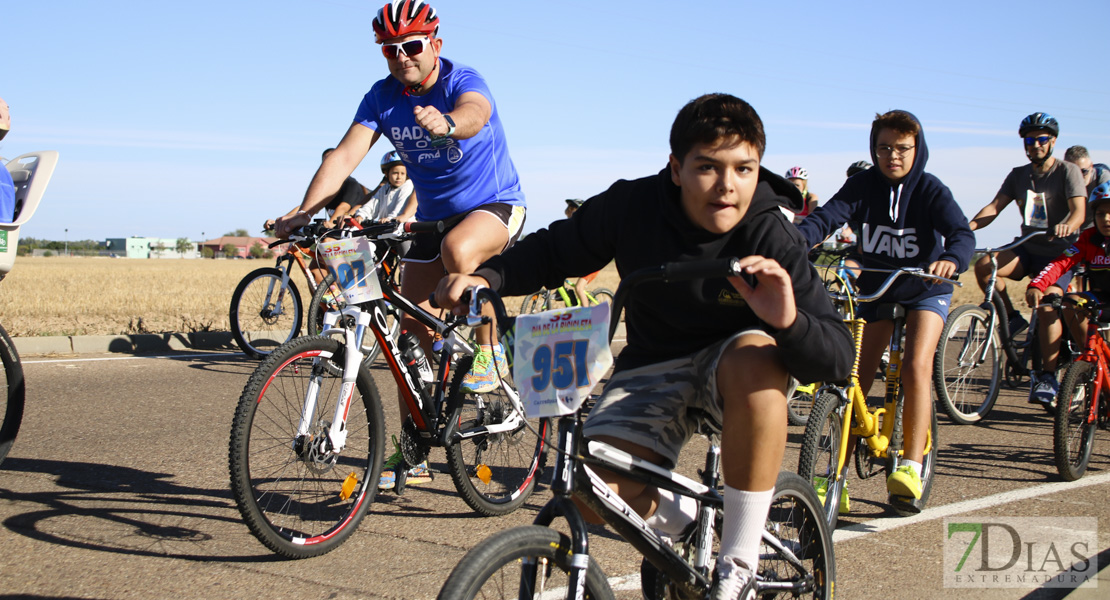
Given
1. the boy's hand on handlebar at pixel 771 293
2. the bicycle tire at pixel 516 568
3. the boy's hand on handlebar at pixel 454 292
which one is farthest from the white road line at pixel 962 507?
the boy's hand on handlebar at pixel 454 292

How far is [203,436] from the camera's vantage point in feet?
19.3

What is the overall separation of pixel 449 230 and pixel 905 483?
2.44 meters

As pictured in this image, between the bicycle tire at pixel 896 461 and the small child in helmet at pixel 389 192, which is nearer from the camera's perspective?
the bicycle tire at pixel 896 461

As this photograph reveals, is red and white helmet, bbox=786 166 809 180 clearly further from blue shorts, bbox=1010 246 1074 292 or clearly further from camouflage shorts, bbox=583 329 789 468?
camouflage shorts, bbox=583 329 789 468

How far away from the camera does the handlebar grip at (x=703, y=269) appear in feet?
7.02

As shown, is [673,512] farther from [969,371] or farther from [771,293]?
[969,371]

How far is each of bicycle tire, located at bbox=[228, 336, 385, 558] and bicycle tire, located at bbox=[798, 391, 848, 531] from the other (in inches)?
69.6

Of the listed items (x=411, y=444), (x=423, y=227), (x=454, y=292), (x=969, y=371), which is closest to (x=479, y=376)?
(x=411, y=444)

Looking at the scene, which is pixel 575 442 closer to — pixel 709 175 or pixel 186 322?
pixel 709 175

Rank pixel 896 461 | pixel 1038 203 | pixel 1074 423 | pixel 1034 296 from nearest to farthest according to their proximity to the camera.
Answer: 1. pixel 896 461
2. pixel 1074 423
3. pixel 1034 296
4. pixel 1038 203

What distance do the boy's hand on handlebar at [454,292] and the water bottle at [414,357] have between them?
5.71ft

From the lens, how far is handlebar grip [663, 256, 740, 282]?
214cm

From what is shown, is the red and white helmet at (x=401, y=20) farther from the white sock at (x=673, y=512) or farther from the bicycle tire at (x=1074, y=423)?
the bicycle tire at (x=1074, y=423)

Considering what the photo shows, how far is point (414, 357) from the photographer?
4309 millimetres
